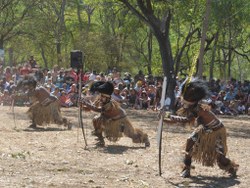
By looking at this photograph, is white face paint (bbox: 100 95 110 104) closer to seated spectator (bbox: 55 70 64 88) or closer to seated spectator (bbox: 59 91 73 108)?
seated spectator (bbox: 59 91 73 108)

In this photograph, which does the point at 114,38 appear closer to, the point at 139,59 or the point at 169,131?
the point at 139,59

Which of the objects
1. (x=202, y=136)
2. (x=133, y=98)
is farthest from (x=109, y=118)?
(x=133, y=98)

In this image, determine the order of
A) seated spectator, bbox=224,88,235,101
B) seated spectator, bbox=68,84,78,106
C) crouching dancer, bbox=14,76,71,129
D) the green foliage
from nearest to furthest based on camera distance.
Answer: crouching dancer, bbox=14,76,71,129
seated spectator, bbox=68,84,78,106
seated spectator, bbox=224,88,235,101
the green foliage

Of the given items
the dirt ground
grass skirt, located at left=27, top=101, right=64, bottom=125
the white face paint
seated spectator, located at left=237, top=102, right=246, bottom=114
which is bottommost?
the dirt ground

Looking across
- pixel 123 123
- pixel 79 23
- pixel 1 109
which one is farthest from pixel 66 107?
pixel 79 23

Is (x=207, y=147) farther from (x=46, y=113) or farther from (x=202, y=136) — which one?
(x=46, y=113)

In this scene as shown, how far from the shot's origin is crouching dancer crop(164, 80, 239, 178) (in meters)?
7.81

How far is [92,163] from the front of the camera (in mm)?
8766

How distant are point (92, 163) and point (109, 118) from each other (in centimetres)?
161

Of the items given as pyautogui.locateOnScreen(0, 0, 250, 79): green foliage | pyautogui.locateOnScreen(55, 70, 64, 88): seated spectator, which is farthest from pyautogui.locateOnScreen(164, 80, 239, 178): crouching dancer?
pyautogui.locateOnScreen(0, 0, 250, 79): green foliage

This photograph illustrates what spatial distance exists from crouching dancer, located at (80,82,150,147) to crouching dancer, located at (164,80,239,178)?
2.38 m

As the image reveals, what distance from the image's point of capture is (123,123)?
10273mm

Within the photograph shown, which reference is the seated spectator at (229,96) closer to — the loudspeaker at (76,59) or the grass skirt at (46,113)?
the grass skirt at (46,113)

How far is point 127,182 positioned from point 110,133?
9.42ft
